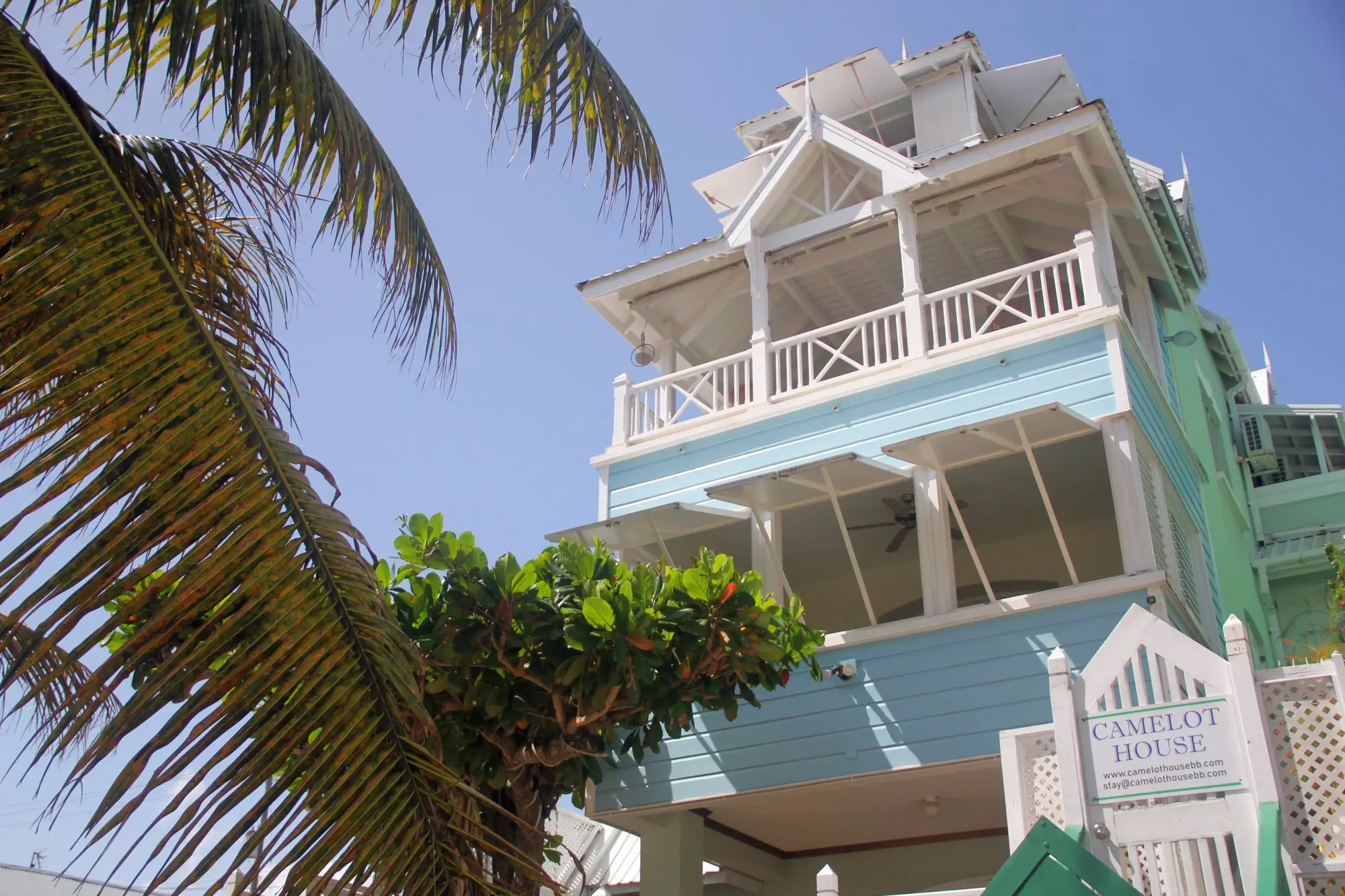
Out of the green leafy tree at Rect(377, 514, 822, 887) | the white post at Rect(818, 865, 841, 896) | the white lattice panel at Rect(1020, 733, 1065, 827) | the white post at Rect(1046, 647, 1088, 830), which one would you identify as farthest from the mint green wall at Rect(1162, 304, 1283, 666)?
the white post at Rect(818, 865, 841, 896)

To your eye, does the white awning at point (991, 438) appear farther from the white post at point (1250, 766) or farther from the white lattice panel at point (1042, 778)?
the white post at point (1250, 766)

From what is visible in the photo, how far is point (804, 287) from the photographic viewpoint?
557 inches

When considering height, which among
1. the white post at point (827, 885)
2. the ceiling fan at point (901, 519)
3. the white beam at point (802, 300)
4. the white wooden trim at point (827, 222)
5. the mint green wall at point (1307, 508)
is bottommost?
the white post at point (827, 885)

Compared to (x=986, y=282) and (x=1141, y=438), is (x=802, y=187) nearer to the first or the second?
(x=986, y=282)

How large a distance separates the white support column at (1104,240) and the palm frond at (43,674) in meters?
8.85

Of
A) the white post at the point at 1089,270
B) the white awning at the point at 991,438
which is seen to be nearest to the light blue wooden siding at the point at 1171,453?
the white post at the point at 1089,270

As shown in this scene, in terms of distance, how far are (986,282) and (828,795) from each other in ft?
15.7

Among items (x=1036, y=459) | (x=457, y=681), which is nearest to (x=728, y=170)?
(x=1036, y=459)

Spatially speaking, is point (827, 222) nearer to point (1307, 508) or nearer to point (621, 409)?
point (621, 409)

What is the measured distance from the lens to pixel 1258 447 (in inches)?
684

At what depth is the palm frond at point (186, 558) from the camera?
A: 3.81 meters

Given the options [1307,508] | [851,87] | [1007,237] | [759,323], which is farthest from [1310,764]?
[1307,508]

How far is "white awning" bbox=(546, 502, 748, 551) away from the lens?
438 inches

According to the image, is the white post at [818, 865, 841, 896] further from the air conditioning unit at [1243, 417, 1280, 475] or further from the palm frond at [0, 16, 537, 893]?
the air conditioning unit at [1243, 417, 1280, 475]
